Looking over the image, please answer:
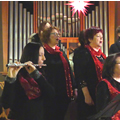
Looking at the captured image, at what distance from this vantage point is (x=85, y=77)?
1997 mm

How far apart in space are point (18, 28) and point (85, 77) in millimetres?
2633

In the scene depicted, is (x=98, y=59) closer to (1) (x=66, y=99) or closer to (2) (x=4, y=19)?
(1) (x=66, y=99)

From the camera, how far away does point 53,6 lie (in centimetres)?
437

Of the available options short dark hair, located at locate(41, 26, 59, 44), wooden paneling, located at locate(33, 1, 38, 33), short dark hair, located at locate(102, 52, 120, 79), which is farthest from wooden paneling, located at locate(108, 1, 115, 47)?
short dark hair, located at locate(102, 52, 120, 79)

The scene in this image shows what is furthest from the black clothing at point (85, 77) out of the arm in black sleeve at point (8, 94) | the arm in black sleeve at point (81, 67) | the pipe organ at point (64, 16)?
the pipe organ at point (64, 16)

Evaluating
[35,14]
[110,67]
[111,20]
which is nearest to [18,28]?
[35,14]

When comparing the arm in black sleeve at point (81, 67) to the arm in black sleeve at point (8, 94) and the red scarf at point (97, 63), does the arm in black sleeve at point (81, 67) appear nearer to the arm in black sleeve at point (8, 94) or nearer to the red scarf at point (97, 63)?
the red scarf at point (97, 63)

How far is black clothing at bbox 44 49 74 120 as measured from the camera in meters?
2.00

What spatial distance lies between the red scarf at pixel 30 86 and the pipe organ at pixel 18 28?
2543mm

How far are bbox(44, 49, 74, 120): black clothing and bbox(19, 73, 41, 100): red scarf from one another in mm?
301

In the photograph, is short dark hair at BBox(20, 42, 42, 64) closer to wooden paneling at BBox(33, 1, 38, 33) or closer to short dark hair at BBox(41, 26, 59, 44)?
short dark hair at BBox(41, 26, 59, 44)

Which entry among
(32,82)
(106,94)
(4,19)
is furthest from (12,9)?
(106,94)

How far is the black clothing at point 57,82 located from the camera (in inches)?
78.8

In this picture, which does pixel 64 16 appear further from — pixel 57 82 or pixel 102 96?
pixel 102 96
